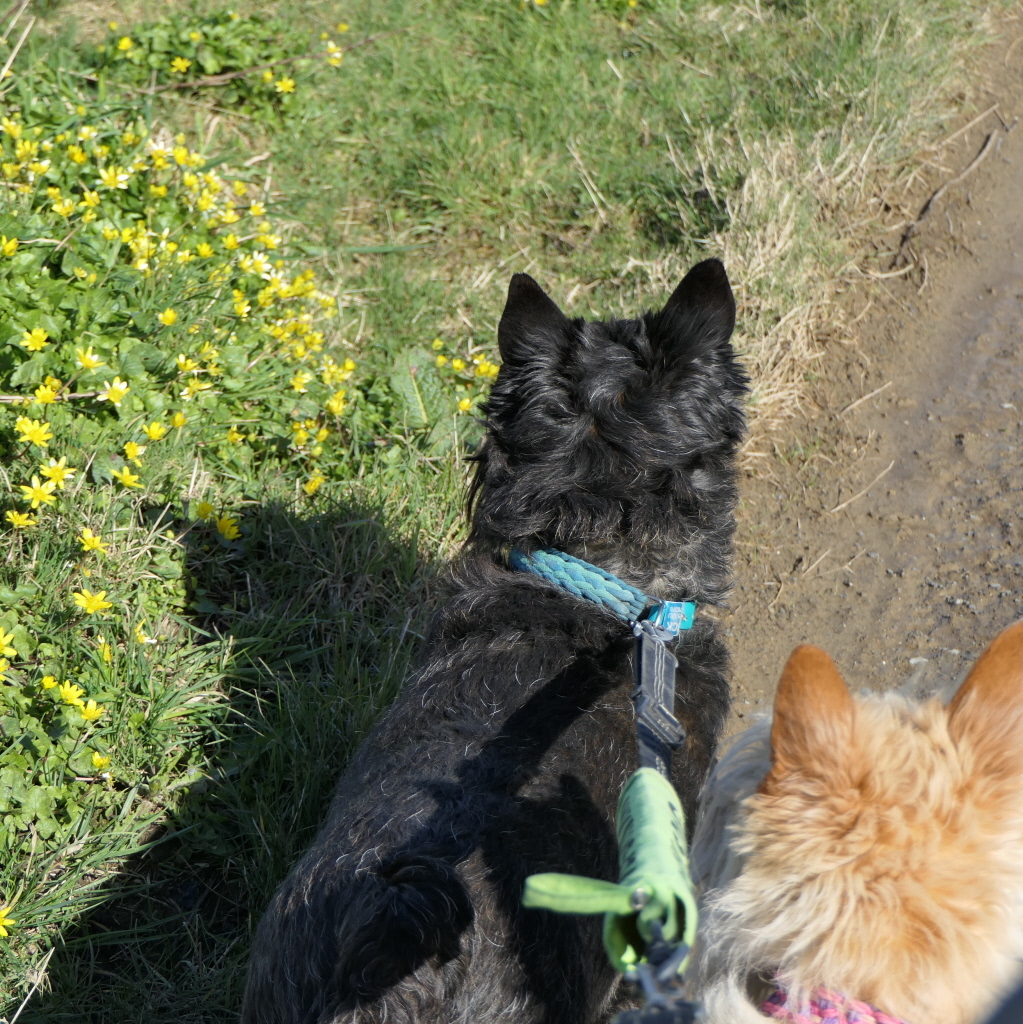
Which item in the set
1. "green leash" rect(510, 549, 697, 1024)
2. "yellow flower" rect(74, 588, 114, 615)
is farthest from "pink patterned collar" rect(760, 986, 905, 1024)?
"yellow flower" rect(74, 588, 114, 615)

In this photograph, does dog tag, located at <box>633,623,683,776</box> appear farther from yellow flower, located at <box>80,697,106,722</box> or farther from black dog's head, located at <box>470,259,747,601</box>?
yellow flower, located at <box>80,697,106,722</box>

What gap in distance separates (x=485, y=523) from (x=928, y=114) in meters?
3.96

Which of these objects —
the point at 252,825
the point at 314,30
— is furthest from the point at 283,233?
the point at 252,825

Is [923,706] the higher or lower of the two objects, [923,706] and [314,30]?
the higher

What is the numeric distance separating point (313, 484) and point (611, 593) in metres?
1.48

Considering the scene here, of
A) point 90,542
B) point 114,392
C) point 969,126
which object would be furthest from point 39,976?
point 969,126

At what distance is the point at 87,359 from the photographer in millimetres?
2957

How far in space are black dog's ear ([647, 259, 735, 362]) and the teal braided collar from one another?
63cm

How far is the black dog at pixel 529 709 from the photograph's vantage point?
1.63m

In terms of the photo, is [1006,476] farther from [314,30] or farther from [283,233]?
[314,30]

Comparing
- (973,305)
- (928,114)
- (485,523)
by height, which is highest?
(928,114)

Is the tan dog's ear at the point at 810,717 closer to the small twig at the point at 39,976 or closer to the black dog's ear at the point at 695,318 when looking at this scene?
the black dog's ear at the point at 695,318

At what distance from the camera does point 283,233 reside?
14.6 ft

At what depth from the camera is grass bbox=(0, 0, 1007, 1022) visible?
270 cm
